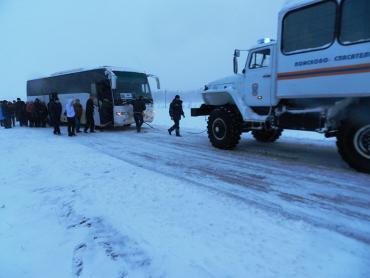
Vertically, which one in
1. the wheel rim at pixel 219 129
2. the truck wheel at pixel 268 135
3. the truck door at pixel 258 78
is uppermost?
the truck door at pixel 258 78

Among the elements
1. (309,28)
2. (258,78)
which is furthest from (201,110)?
(309,28)

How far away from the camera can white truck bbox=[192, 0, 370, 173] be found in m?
6.57

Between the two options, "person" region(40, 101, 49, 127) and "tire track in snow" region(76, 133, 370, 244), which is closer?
"tire track in snow" region(76, 133, 370, 244)

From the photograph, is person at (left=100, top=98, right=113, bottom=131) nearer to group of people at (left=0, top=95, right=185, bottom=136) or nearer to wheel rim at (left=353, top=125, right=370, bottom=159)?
group of people at (left=0, top=95, right=185, bottom=136)

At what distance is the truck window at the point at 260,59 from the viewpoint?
8.73m

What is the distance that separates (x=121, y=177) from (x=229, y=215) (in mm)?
2790

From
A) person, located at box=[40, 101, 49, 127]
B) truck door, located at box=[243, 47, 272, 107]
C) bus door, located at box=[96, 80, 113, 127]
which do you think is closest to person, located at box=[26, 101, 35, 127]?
person, located at box=[40, 101, 49, 127]

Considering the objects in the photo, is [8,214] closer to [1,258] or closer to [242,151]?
[1,258]

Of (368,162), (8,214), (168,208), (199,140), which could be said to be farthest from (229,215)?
(199,140)

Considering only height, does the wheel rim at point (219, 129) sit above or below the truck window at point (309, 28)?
below

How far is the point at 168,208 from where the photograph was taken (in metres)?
4.88

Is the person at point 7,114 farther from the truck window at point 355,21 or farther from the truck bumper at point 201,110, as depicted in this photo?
the truck window at point 355,21

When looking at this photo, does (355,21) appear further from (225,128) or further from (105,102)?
(105,102)

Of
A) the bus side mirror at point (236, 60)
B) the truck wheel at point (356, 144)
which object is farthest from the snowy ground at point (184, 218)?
the bus side mirror at point (236, 60)
